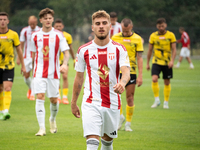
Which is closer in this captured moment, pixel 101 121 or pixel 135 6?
pixel 101 121

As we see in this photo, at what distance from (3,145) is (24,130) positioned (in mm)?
1283

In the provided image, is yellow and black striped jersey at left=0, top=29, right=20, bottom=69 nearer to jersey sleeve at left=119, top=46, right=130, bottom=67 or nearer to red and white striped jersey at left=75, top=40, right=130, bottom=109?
red and white striped jersey at left=75, top=40, right=130, bottom=109

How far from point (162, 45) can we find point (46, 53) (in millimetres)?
4654

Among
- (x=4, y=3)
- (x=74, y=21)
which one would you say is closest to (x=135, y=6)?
(x=74, y=21)

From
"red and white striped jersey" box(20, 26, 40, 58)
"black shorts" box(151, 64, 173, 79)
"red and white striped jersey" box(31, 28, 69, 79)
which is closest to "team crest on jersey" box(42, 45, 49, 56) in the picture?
"red and white striped jersey" box(31, 28, 69, 79)

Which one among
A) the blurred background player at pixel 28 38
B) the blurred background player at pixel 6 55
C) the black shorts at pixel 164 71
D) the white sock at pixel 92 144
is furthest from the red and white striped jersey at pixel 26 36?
the white sock at pixel 92 144

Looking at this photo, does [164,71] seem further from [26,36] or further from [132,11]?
[132,11]

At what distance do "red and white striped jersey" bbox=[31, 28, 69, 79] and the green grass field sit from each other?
1.32m

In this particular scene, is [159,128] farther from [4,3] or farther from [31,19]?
[4,3]

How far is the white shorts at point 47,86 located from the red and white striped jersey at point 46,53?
0.10 meters

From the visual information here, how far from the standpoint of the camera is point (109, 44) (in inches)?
204

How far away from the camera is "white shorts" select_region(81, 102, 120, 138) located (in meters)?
4.93

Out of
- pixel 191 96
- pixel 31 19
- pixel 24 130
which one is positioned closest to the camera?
pixel 24 130

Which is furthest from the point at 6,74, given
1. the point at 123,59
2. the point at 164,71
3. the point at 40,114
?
the point at 164,71
